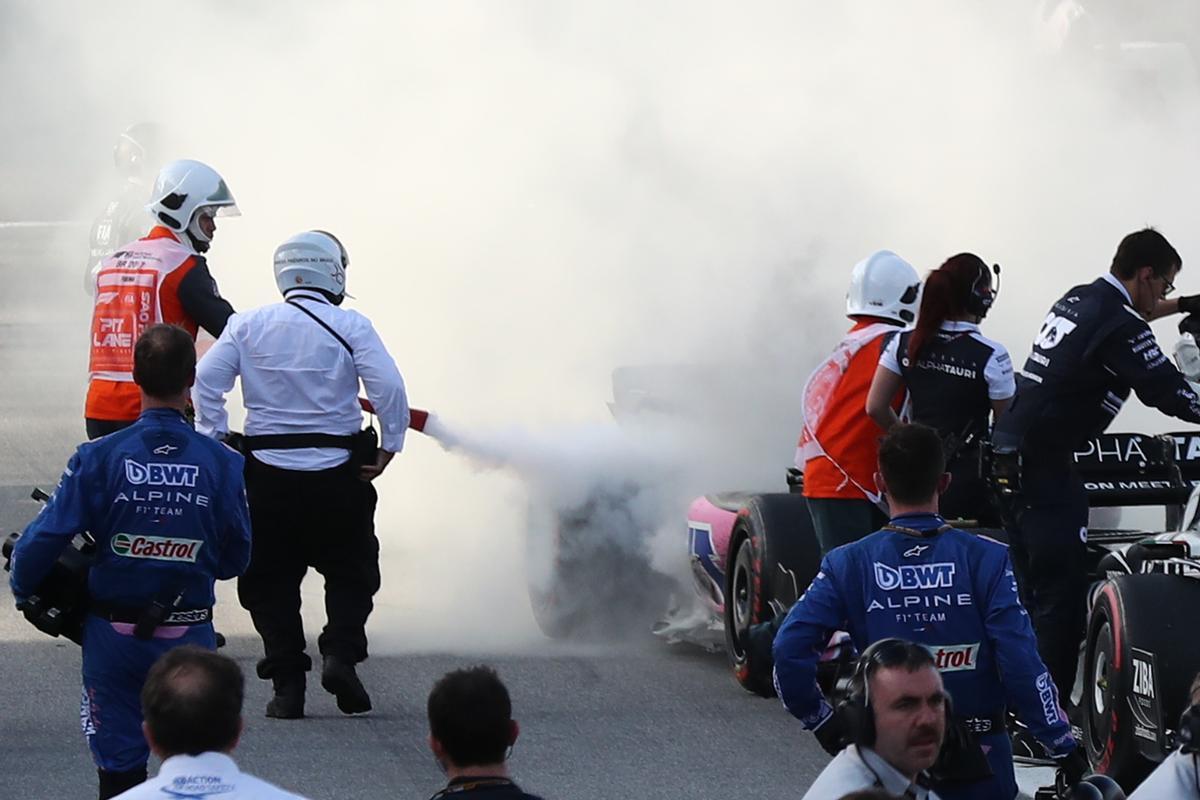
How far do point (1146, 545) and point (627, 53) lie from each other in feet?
30.6

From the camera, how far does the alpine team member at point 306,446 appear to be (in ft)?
23.4

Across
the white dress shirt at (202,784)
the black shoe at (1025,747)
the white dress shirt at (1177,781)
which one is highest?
the white dress shirt at (202,784)

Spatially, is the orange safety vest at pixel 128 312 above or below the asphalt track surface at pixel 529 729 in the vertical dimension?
above

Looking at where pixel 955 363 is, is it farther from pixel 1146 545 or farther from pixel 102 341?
pixel 102 341

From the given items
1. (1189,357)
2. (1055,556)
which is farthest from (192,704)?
(1189,357)

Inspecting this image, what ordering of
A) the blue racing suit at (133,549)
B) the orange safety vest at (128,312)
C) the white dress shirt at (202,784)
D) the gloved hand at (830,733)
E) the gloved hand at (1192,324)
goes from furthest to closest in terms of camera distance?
the orange safety vest at (128,312), the gloved hand at (1192,324), the blue racing suit at (133,549), the gloved hand at (830,733), the white dress shirt at (202,784)

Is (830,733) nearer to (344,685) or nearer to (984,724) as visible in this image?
(984,724)

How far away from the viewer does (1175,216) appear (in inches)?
503

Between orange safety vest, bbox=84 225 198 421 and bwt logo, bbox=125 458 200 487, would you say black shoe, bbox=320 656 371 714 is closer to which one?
orange safety vest, bbox=84 225 198 421

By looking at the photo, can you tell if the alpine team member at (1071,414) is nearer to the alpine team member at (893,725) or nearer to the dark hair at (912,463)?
the dark hair at (912,463)

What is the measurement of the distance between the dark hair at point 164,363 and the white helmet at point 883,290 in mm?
2338

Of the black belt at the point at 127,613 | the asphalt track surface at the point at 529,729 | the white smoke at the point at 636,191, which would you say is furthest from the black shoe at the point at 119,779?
the white smoke at the point at 636,191

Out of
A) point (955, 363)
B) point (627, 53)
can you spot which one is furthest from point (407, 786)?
point (627, 53)

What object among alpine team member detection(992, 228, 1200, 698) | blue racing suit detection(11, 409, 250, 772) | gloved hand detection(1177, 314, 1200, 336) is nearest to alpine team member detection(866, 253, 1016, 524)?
alpine team member detection(992, 228, 1200, 698)
